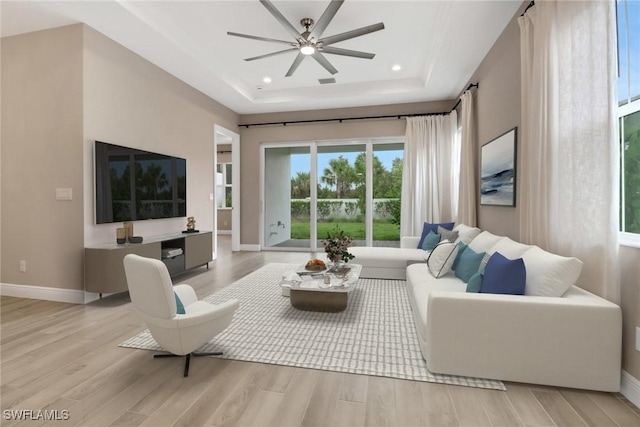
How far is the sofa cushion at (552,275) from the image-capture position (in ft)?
6.21

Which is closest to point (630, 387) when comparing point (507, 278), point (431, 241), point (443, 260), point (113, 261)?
point (507, 278)

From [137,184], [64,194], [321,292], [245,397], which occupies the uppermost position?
[137,184]

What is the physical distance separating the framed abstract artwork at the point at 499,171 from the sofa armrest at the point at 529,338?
1547mm

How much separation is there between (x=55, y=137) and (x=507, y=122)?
506cm

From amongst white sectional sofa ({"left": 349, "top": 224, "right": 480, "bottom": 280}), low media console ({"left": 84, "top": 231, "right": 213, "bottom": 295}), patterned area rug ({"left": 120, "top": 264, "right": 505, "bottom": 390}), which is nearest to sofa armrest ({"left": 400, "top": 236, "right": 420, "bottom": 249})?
white sectional sofa ({"left": 349, "top": 224, "right": 480, "bottom": 280})

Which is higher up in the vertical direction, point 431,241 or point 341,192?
point 341,192

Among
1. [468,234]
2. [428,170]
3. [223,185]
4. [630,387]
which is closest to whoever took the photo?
[630,387]

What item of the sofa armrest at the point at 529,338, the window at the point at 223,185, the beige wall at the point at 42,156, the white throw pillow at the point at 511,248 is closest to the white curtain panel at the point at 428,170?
the white throw pillow at the point at 511,248

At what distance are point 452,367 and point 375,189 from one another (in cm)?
490

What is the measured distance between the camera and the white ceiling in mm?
3271

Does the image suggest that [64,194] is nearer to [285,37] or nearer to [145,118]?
[145,118]

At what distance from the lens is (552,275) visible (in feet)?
6.33

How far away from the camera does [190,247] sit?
15.0 ft

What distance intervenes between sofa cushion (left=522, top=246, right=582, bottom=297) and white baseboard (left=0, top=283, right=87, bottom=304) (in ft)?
14.2
